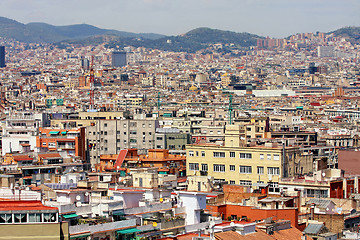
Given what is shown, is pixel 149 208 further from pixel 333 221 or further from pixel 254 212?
pixel 333 221

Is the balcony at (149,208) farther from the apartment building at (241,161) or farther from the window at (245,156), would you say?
the window at (245,156)

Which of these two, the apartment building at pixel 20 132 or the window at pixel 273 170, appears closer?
the window at pixel 273 170

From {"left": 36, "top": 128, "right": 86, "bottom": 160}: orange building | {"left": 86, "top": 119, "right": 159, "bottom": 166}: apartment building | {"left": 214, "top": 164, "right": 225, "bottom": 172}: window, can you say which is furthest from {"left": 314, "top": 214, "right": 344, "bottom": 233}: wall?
{"left": 86, "top": 119, "right": 159, "bottom": 166}: apartment building

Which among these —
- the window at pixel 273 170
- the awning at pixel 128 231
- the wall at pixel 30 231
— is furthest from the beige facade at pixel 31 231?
the window at pixel 273 170

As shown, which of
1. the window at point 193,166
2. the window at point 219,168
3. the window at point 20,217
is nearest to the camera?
the window at point 20,217

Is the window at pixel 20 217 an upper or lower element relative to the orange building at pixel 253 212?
upper

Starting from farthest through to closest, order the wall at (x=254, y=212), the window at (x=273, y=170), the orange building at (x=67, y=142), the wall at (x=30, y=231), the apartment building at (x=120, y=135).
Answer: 1. the apartment building at (x=120, y=135)
2. the orange building at (x=67, y=142)
3. the window at (x=273, y=170)
4. the wall at (x=254, y=212)
5. the wall at (x=30, y=231)

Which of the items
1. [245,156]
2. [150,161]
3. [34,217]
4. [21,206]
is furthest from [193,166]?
[34,217]

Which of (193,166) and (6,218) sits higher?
(6,218)
